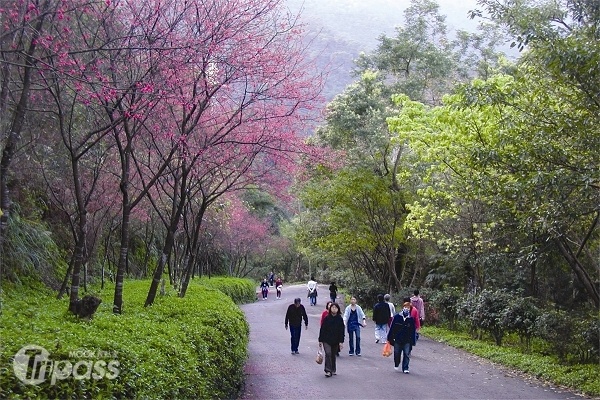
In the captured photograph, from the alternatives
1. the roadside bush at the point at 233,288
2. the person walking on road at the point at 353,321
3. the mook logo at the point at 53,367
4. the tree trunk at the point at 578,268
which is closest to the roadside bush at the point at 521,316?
the tree trunk at the point at 578,268

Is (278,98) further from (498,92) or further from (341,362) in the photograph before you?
(341,362)

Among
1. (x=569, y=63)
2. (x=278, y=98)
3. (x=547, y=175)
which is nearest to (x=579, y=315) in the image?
(x=547, y=175)

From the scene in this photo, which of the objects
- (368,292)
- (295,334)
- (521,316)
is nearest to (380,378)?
(295,334)

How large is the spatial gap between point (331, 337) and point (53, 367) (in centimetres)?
794

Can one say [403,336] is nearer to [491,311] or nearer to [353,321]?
[353,321]

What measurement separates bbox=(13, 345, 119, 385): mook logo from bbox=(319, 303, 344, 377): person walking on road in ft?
23.7

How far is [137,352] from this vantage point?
5.79 m

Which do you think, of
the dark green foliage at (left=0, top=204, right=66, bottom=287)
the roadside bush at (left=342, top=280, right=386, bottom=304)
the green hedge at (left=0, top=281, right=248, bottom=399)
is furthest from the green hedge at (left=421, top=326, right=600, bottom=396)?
the roadside bush at (left=342, top=280, right=386, bottom=304)

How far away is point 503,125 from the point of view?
36.2 feet

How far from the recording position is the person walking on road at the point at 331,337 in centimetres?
1173

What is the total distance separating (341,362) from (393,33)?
18.8 metres

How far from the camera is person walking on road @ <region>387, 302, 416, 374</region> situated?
1233 cm

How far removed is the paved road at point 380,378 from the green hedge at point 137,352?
4.08 feet

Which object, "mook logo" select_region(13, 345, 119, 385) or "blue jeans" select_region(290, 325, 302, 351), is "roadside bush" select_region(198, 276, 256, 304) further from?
"mook logo" select_region(13, 345, 119, 385)
